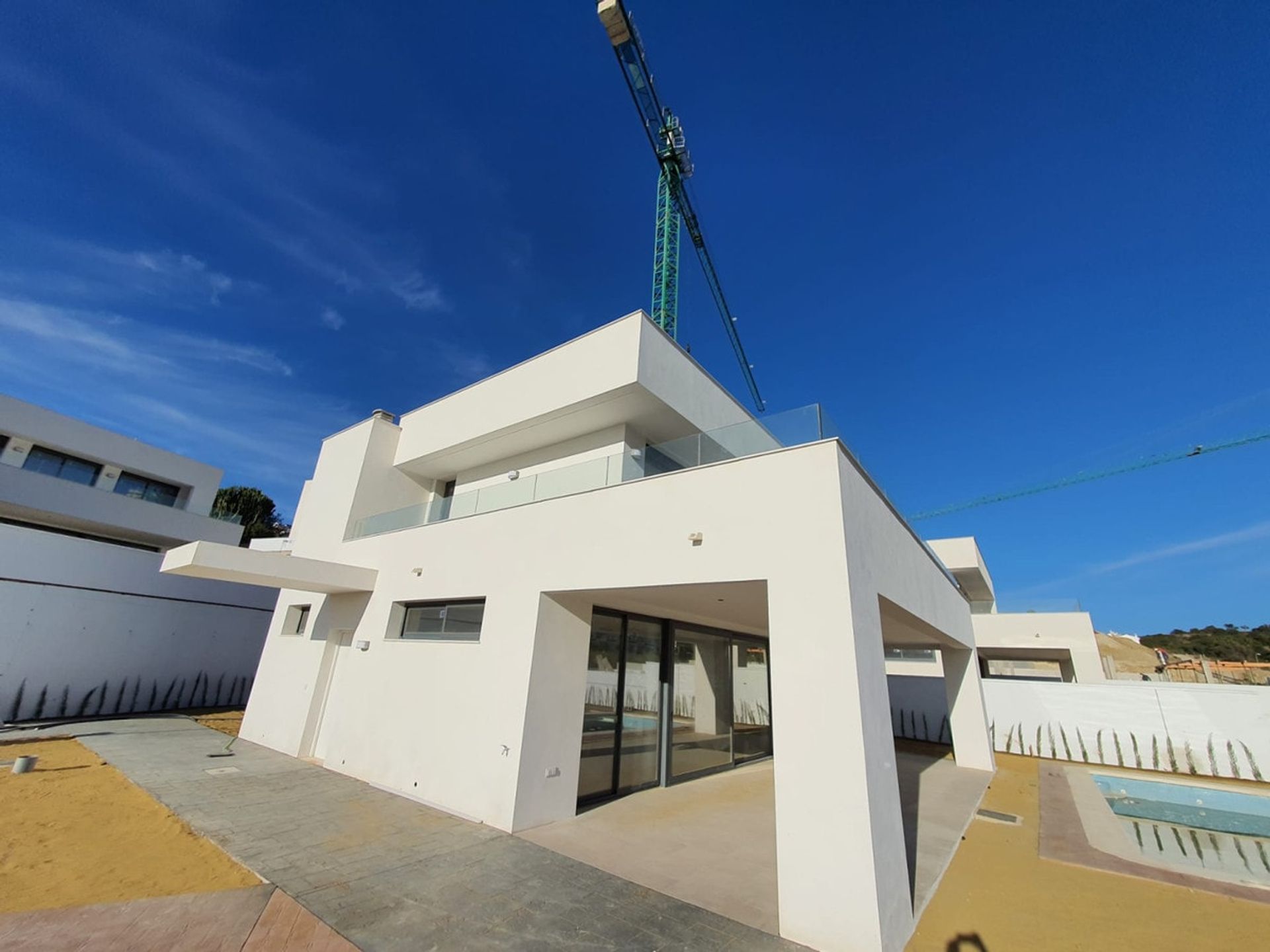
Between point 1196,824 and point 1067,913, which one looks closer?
point 1067,913

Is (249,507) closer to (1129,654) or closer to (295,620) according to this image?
(295,620)

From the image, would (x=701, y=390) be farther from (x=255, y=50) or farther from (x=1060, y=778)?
(x=1060, y=778)

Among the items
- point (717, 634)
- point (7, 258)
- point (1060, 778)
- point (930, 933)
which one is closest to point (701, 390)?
point (717, 634)

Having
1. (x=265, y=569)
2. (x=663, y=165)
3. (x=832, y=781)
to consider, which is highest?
(x=663, y=165)

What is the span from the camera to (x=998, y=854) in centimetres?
578

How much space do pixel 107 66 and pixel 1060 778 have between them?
72.0ft

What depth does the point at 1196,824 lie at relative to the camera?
802 cm

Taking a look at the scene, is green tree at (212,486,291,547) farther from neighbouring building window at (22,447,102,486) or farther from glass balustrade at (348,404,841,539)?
glass balustrade at (348,404,841,539)

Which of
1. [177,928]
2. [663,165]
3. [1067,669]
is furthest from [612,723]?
[663,165]

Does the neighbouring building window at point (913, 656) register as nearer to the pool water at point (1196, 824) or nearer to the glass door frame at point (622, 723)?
the pool water at point (1196, 824)

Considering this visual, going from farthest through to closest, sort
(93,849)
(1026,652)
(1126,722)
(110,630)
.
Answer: (1026,652), (110,630), (1126,722), (93,849)

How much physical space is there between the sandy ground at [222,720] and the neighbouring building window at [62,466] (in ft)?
30.6

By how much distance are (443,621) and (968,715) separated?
→ 1246cm

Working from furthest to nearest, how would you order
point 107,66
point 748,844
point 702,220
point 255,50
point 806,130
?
point 702,220 < point 806,130 < point 255,50 < point 107,66 < point 748,844
